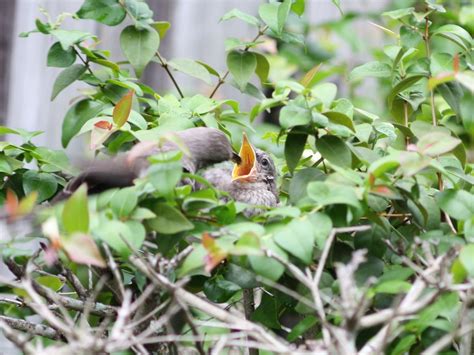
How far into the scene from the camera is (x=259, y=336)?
59.3 inches

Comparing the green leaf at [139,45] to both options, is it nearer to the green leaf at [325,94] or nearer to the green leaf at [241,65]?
the green leaf at [241,65]

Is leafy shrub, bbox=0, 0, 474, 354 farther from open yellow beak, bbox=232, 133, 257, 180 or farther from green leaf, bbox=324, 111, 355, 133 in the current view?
open yellow beak, bbox=232, 133, 257, 180

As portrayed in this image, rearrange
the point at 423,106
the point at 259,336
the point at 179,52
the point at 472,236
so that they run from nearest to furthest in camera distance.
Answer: the point at 259,336 → the point at 472,236 → the point at 423,106 → the point at 179,52

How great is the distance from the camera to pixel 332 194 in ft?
5.67

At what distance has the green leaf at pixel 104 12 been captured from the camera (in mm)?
2379

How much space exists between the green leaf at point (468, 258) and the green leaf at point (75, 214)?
66cm

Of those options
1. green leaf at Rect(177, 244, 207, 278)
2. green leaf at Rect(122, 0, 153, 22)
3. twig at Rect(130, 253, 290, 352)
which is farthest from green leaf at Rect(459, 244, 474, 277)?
green leaf at Rect(122, 0, 153, 22)

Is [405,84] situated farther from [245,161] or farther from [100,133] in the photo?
[245,161]

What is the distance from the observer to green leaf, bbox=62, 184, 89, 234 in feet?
5.13

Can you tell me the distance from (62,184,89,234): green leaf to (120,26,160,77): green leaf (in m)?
0.82

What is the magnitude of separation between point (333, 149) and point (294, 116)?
0.13 metres

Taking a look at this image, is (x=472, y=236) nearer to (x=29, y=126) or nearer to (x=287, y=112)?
(x=287, y=112)

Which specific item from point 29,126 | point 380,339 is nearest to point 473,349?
point 380,339

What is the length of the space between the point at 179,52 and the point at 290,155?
10.0ft
